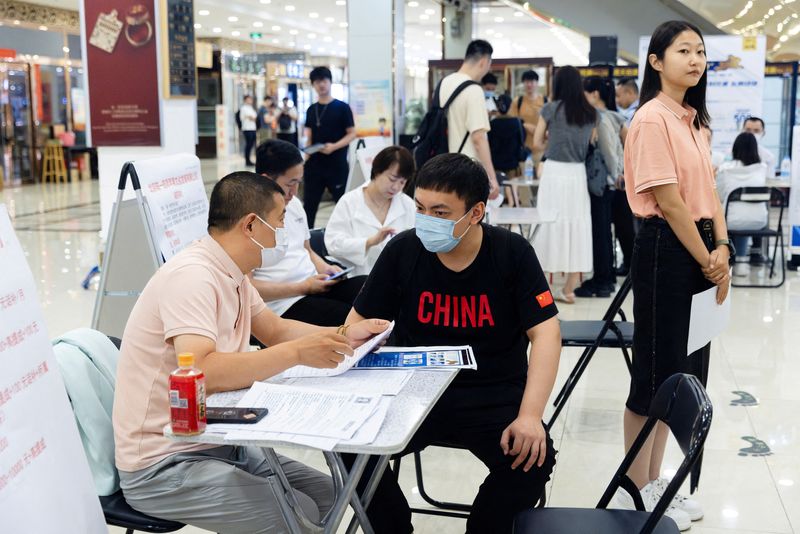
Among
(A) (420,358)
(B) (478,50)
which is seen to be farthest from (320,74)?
(A) (420,358)

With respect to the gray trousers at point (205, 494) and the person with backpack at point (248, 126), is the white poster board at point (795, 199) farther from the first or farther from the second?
the person with backpack at point (248, 126)

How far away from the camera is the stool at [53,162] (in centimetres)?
1689

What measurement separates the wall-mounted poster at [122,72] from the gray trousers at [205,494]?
5178mm

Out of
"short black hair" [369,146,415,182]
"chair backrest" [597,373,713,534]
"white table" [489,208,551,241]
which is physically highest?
"short black hair" [369,146,415,182]

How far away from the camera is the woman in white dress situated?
5.96 meters

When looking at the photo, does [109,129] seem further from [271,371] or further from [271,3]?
[271,3]

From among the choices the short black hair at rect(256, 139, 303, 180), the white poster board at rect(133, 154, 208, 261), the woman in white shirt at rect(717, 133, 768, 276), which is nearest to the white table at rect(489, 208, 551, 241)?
the short black hair at rect(256, 139, 303, 180)

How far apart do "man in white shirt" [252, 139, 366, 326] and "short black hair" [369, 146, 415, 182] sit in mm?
468

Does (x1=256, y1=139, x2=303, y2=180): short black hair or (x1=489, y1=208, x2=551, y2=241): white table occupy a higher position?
(x1=256, y1=139, x2=303, y2=180): short black hair

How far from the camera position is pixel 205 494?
197 cm

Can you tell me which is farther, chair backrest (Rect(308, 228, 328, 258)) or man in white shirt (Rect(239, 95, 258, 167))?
man in white shirt (Rect(239, 95, 258, 167))

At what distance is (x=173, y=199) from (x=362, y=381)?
180 centimetres

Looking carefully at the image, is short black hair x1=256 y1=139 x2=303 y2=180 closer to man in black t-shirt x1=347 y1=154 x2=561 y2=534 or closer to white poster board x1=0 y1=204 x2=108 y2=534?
man in black t-shirt x1=347 y1=154 x2=561 y2=534

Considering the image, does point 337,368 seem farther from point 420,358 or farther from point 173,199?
→ point 173,199
